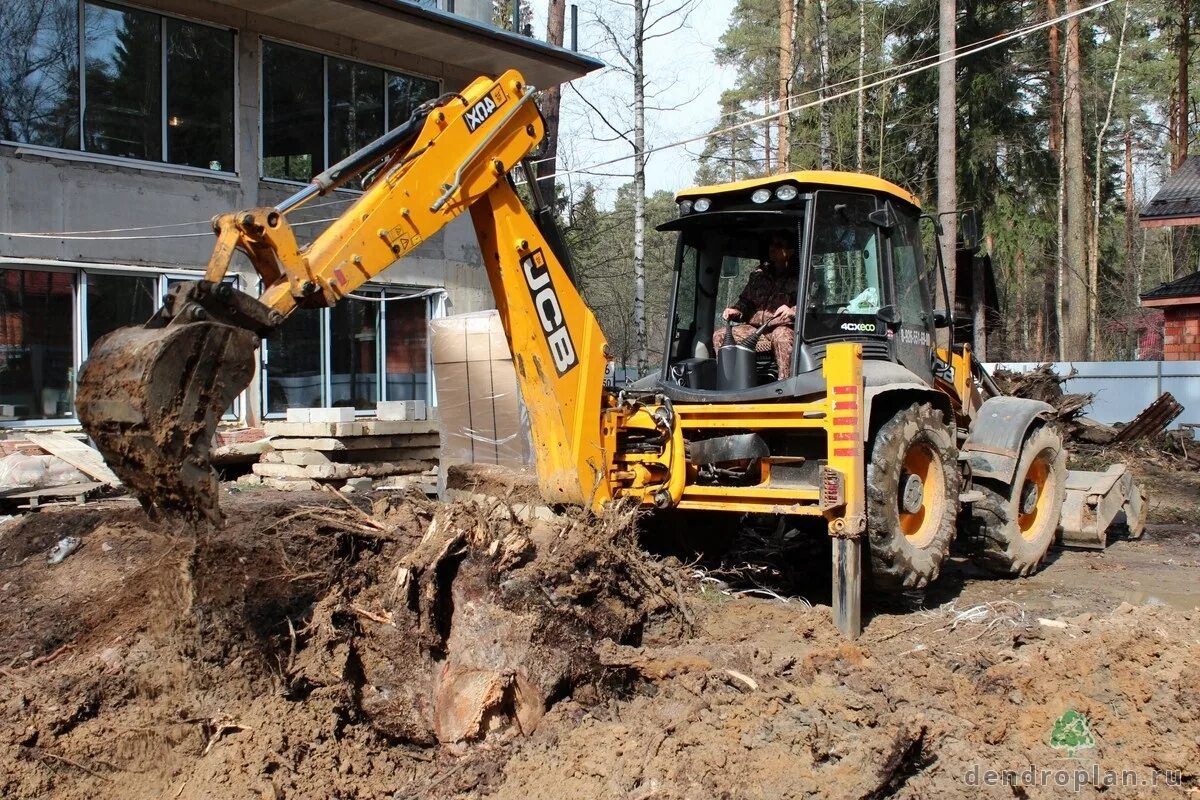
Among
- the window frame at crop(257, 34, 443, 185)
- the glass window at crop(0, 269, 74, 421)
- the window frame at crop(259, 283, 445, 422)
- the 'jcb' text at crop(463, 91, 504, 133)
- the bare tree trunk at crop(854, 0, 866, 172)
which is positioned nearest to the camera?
the 'jcb' text at crop(463, 91, 504, 133)

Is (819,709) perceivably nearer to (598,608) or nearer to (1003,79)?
(598,608)

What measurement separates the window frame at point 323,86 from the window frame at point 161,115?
0.30 meters

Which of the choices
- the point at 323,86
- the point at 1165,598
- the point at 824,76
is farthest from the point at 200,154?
the point at 824,76

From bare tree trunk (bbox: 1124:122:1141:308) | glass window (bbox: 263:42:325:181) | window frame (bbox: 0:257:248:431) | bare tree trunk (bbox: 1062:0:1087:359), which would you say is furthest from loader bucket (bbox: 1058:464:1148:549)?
bare tree trunk (bbox: 1124:122:1141:308)

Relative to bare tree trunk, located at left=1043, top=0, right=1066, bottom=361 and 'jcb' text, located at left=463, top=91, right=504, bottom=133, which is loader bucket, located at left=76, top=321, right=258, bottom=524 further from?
bare tree trunk, located at left=1043, top=0, right=1066, bottom=361

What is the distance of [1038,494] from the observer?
8547 mm

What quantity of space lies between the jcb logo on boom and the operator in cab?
136 centimetres

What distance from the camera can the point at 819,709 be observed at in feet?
14.6

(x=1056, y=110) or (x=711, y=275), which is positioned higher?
(x=1056, y=110)

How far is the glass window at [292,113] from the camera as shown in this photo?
1294cm

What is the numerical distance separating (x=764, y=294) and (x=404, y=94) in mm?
9203

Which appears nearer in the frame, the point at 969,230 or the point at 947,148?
the point at 969,230

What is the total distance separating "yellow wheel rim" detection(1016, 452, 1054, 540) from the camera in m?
8.28

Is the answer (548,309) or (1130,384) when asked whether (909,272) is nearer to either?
(548,309)
